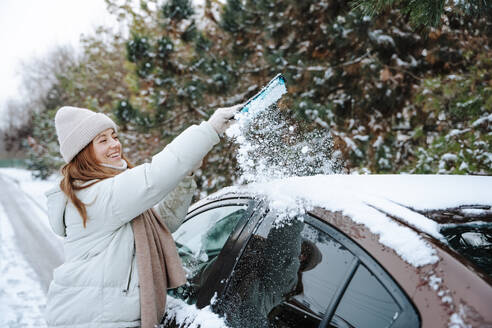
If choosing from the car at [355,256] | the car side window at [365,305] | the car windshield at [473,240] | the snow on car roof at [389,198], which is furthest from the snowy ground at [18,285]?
the car windshield at [473,240]

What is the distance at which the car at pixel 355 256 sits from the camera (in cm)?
93

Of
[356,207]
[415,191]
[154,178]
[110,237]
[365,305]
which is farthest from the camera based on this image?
[110,237]

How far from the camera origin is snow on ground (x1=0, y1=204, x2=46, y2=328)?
3979 mm

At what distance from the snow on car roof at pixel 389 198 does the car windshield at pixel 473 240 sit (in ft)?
0.26

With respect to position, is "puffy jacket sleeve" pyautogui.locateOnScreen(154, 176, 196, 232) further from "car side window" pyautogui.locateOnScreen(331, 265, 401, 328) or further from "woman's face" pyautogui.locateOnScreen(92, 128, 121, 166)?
"car side window" pyautogui.locateOnScreen(331, 265, 401, 328)

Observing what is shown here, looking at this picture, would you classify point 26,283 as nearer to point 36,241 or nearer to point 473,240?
point 36,241

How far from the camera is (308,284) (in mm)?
1258

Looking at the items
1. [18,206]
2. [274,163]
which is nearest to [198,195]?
[274,163]

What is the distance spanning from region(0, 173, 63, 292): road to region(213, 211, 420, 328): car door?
478 centimetres

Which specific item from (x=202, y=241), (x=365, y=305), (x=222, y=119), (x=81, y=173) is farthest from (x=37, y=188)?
(x=365, y=305)

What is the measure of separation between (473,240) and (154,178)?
124cm

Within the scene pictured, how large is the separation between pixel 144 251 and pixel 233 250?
406 mm

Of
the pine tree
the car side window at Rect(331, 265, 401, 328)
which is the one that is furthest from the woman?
the pine tree

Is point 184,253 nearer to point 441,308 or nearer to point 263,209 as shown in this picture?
point 263,209
